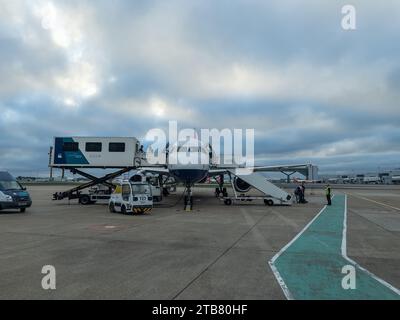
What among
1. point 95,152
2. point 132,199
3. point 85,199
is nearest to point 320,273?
point 132,199

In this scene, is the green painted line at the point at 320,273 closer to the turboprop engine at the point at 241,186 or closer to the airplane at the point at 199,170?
the airplane at the point at 199,170

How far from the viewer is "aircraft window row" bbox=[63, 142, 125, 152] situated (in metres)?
27.7

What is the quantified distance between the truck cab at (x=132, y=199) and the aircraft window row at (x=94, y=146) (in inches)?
259

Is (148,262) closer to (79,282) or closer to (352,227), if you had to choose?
(79,282)

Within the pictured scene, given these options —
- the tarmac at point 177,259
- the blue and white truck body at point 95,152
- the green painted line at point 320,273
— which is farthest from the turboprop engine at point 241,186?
the green painted line at point 320,273

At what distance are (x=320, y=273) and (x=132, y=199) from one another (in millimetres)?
14098

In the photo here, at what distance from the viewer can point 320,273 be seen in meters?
7.81

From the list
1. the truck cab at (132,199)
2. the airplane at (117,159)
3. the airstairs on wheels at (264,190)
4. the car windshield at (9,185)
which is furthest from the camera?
the airstairs on wheels at (264,190)

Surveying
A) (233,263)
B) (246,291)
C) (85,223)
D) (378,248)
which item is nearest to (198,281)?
(246,291)

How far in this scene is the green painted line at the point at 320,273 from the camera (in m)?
6.35

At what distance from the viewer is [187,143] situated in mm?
25359

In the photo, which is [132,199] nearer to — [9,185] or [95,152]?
[9,185]

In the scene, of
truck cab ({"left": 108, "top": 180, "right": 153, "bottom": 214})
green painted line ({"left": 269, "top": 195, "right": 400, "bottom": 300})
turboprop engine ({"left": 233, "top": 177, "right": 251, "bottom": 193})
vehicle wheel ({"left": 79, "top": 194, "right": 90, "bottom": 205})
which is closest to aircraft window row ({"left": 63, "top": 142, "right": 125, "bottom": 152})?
vehicle wheel ({"left": 79, "top": 194, "right": 90, "bottom": 205})
